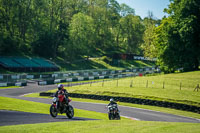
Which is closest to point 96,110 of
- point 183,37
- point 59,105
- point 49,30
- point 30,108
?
point 30,108

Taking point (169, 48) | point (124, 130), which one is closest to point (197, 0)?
point (169, 48)

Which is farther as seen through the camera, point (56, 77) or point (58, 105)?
point (56, 77)

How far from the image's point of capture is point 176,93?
3822 centimetres

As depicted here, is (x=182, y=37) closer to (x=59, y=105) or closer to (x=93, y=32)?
(x=93, y=32)

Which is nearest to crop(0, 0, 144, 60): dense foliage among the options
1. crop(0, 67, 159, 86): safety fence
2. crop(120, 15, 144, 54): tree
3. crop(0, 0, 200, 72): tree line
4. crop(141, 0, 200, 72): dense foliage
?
crop(0, 0, 200, 72): tree line

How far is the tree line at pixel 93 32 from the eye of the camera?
62.9 metres

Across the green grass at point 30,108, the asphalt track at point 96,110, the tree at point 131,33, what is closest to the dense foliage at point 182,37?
the asphalt track at point 96,110

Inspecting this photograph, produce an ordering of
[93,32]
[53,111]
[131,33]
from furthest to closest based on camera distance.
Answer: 1. [131,33]
2. [93,32]
3. [53,111]

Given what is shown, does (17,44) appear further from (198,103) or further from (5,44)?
(198,103)

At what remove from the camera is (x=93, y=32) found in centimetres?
9988

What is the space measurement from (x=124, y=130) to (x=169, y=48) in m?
54.2

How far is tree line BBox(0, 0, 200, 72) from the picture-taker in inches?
2478

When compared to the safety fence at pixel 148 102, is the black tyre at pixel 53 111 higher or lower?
higher

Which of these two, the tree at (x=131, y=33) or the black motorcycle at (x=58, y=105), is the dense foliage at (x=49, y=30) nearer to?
the tree at (x=131, y=33)
